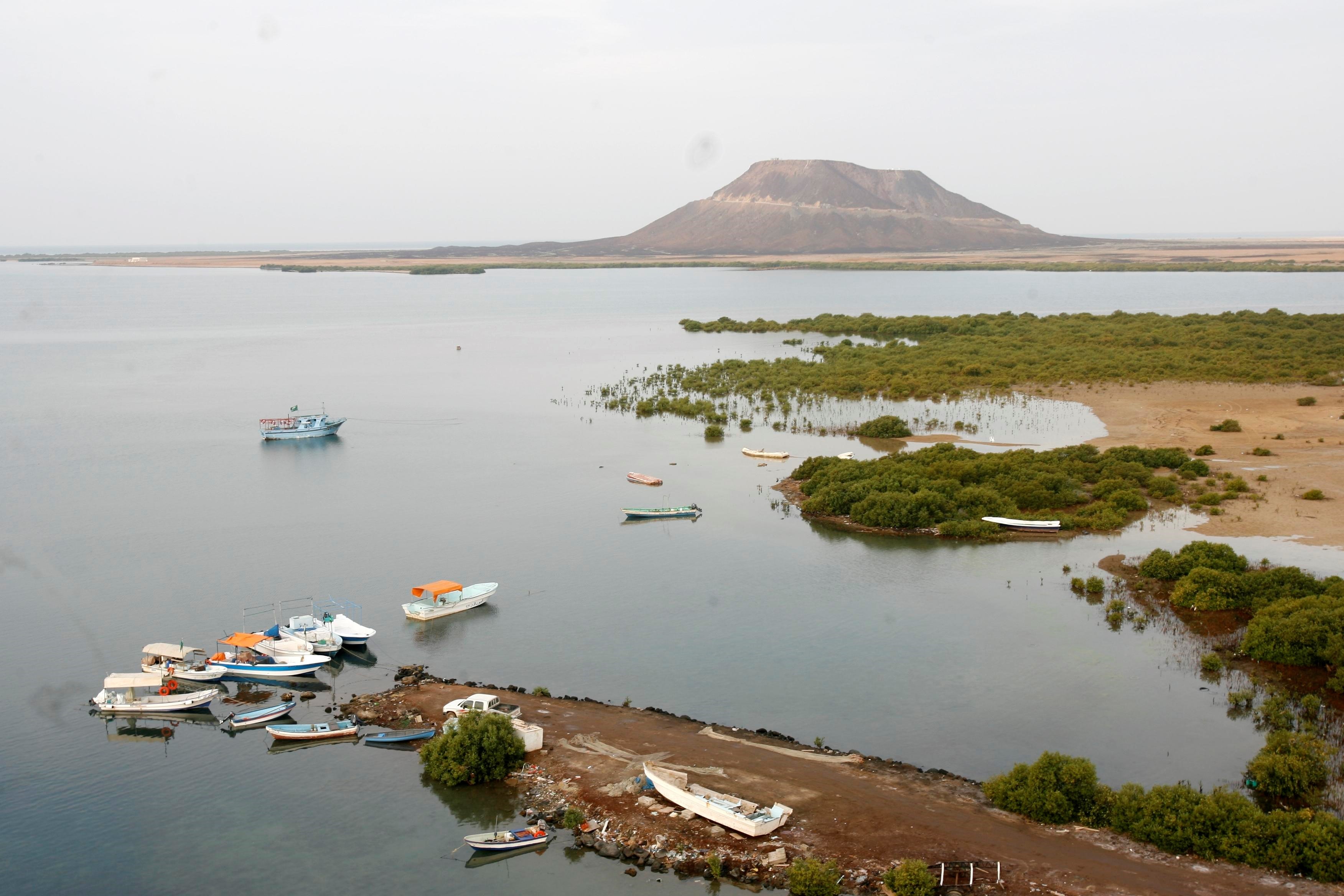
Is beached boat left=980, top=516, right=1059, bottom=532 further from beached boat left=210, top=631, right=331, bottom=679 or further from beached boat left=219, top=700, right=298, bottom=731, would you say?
beached boat left=219, top=700, right=298, bottom=731

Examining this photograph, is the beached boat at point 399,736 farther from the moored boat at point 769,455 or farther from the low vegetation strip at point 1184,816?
the moored boat at point 769,455

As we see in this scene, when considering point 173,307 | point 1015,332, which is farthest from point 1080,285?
point 173,307

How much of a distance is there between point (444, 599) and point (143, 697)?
942 cm

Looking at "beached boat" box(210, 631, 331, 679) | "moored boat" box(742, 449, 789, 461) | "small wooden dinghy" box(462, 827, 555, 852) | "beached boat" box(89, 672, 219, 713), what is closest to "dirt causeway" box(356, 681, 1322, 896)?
"small wooden dinghy" box(462, 827, 555, 852)

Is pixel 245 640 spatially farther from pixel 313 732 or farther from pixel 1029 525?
Result: pixel 1029 525

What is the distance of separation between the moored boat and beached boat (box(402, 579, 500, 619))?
76.2 feet

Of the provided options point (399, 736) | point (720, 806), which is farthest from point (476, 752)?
point (720, 806)

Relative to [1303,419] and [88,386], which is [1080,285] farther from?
[88,386]

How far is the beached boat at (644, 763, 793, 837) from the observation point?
67.5 feet

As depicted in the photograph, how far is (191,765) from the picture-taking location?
25172 millimetres

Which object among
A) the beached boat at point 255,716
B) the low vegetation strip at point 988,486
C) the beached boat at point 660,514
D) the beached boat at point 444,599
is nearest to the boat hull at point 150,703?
the beached boat at point 255,716

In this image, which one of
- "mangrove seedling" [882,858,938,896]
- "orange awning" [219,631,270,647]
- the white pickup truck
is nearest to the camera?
"mangrove seedling" [882,858,938,896]

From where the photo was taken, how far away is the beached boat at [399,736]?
83.4 ft

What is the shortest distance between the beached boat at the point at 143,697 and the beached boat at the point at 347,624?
14.1 feet
